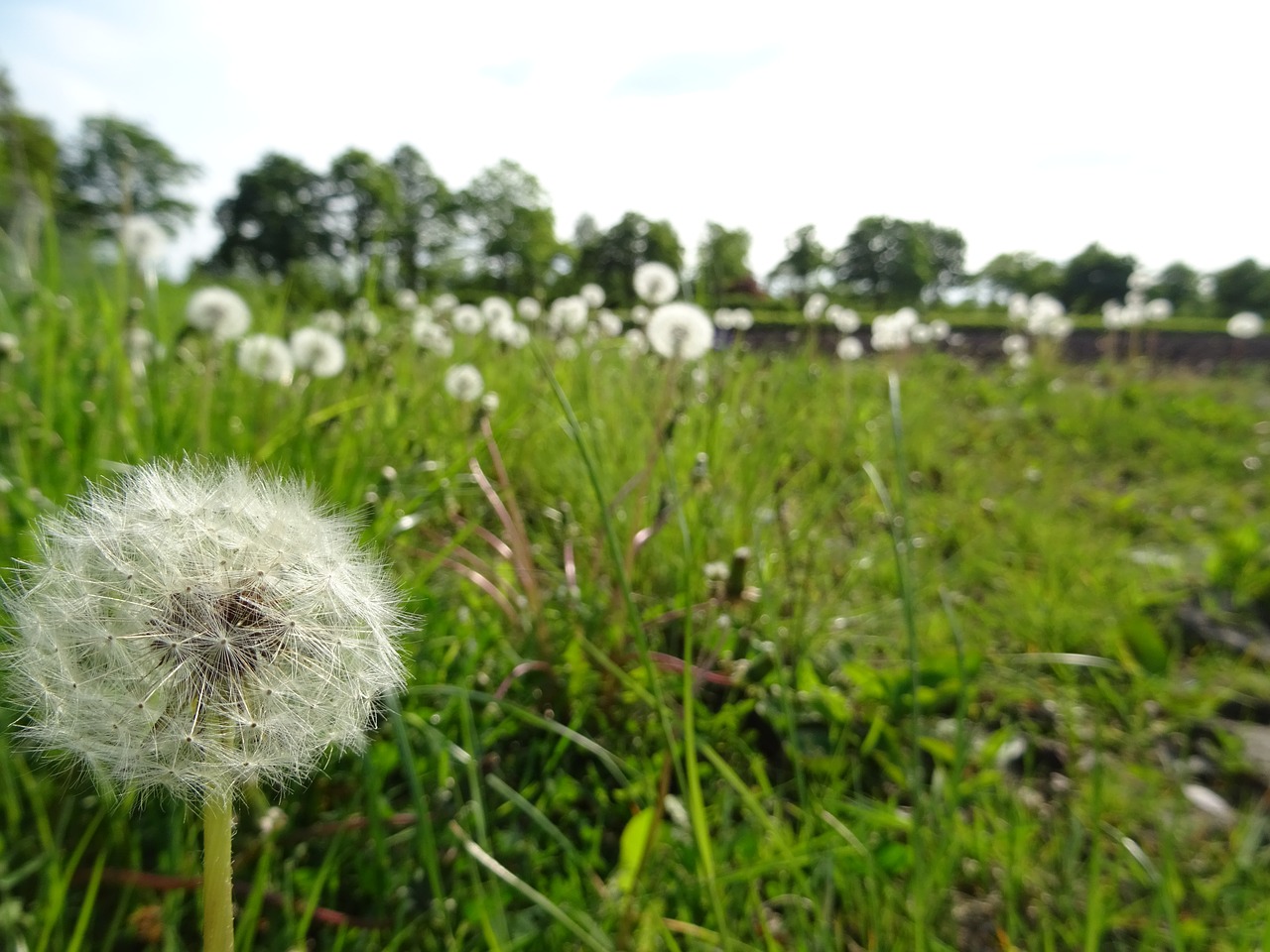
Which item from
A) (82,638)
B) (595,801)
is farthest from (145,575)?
(595,801)

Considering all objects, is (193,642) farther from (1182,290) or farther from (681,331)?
(1182,290)

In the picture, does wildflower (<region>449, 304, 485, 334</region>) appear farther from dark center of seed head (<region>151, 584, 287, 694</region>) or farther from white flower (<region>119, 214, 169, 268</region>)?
dark center of seed head (<region>151, 584, 287, 694</region>)

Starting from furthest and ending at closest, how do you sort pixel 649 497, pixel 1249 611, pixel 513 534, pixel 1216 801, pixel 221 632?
pixel 1249 611
pixel 649 497
pixel 513 534
pixel 1216 801
pixel 221 632

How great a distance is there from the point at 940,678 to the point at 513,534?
1.11m

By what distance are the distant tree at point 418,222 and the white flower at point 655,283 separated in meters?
2.02

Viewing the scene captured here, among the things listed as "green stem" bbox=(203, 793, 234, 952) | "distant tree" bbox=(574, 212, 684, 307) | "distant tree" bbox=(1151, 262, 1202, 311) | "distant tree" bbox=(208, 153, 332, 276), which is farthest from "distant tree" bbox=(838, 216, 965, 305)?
"distant tree" bbox=(1151, 262, 1202, 311)

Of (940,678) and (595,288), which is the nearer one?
(940,678)

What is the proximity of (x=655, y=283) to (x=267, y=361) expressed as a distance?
140 centimetres

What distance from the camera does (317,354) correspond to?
2.48 m

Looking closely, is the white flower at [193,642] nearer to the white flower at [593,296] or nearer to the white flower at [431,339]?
the white flower at [431,339]

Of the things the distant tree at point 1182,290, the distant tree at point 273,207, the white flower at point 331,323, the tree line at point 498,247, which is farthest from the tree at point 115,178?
the distant tree at point 1182,290

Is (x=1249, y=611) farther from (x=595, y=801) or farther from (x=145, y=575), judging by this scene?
(x=145, y=575)

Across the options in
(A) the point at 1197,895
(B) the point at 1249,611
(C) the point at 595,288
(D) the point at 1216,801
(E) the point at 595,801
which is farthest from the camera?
(C) the point at 595,288

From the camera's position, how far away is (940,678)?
180 centimetres
